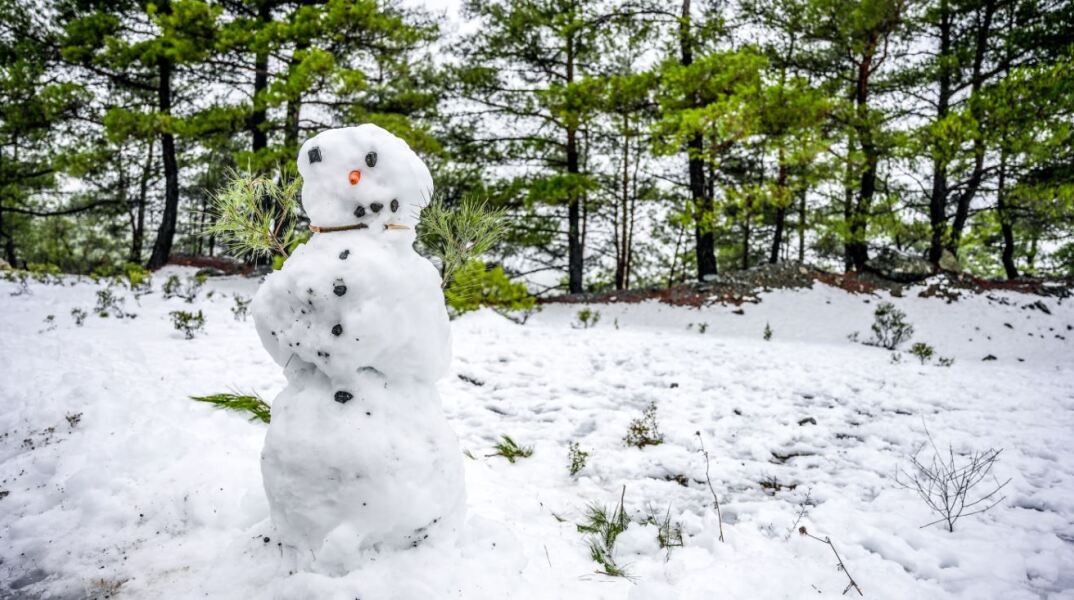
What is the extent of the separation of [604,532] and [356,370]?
1.46 metres

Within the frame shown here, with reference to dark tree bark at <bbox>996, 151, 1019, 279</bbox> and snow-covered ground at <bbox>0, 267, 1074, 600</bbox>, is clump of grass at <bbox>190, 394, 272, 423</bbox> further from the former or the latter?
dark tree bark at <bbox>996, 151, 1019, 279</bbox>

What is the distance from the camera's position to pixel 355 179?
1.81 meters

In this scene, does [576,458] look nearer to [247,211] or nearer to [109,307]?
[247,211]

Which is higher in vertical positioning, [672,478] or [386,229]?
[386,229]

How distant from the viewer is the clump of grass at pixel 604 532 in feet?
6.64

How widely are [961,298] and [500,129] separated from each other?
1006 centimetres

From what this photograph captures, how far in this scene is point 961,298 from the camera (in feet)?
27.3

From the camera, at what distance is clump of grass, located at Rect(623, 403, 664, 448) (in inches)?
131

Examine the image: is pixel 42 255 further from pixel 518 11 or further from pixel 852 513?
pixel 852 513

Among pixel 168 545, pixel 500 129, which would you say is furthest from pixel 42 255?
pixel 168 545

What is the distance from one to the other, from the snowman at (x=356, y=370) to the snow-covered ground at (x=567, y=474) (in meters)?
0.19

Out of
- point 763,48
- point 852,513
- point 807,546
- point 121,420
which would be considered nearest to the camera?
point 807,546

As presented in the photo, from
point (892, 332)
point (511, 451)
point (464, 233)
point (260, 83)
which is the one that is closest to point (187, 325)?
point (511, 451)

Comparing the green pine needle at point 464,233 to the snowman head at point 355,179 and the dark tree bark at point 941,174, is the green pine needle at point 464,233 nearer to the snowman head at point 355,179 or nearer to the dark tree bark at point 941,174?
the snowman head at point 355,179
